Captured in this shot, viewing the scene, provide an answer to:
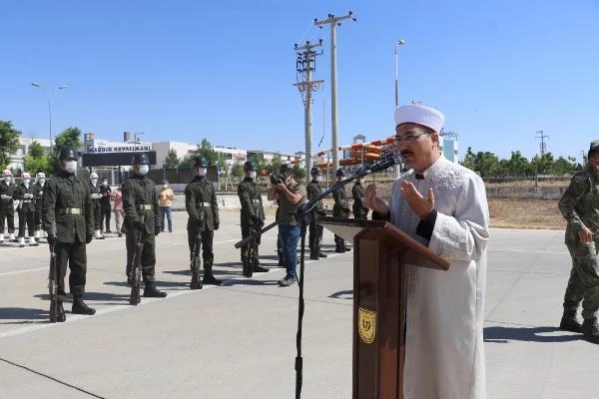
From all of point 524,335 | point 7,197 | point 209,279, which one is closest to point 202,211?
point 209,279

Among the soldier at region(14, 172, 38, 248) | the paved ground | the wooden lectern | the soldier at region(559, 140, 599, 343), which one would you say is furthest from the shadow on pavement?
the soldier at region(14, 172, 38, 248)

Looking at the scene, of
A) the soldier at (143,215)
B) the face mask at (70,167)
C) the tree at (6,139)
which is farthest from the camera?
the tree at (6,139)

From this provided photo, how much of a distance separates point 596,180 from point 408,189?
4.16 m

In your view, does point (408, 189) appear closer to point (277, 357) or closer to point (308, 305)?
point (277, 357)

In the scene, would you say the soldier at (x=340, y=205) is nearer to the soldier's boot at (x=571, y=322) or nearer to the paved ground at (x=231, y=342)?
the paved ground at (x=231, y=342)

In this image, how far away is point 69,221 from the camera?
7.16m

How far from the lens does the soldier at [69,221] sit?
7.03 m

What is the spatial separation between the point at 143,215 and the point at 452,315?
6453 mm

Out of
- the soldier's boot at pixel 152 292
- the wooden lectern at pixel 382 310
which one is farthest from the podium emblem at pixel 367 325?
the soldier's boot at pixel 152 292

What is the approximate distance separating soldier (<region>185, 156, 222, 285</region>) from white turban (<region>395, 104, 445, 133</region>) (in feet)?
22.1

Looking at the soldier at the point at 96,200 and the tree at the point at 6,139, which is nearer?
the soldier at the point at 96,200

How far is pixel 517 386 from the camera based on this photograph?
14.5 ft

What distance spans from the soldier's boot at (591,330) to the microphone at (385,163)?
4001 millimetres

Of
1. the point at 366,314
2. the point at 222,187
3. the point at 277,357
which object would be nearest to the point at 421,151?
the point at 366,314
